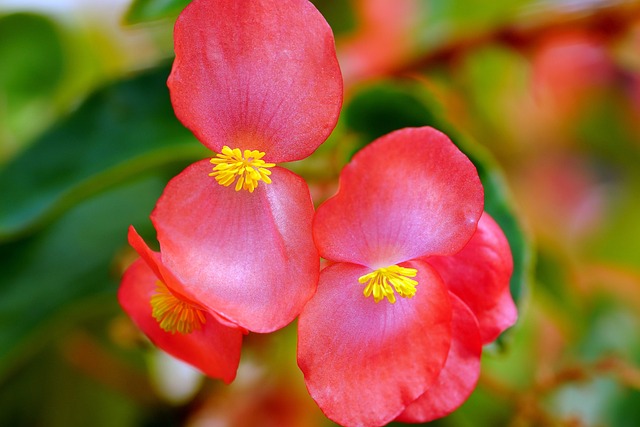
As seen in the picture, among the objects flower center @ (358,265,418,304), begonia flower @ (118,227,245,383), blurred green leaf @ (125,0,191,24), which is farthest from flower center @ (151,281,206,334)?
blurred green leaf @ (125,0,191,24)

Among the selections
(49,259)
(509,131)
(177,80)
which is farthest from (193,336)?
(509,131)

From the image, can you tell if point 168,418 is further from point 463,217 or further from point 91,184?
point 463,217

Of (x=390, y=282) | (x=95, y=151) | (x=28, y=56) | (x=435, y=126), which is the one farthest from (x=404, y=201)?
(x=28, y=56)

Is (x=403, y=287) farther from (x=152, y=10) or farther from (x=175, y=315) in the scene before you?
(x=152, y=10)

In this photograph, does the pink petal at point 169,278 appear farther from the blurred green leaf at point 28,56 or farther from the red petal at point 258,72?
the blurred green leaf at point 28,56

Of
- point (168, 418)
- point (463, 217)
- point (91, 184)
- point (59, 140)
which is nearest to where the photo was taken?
point (463, 217)

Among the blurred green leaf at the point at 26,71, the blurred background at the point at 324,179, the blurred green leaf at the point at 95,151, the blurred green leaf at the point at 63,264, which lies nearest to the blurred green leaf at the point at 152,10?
the blurred background at the point at 324,179
